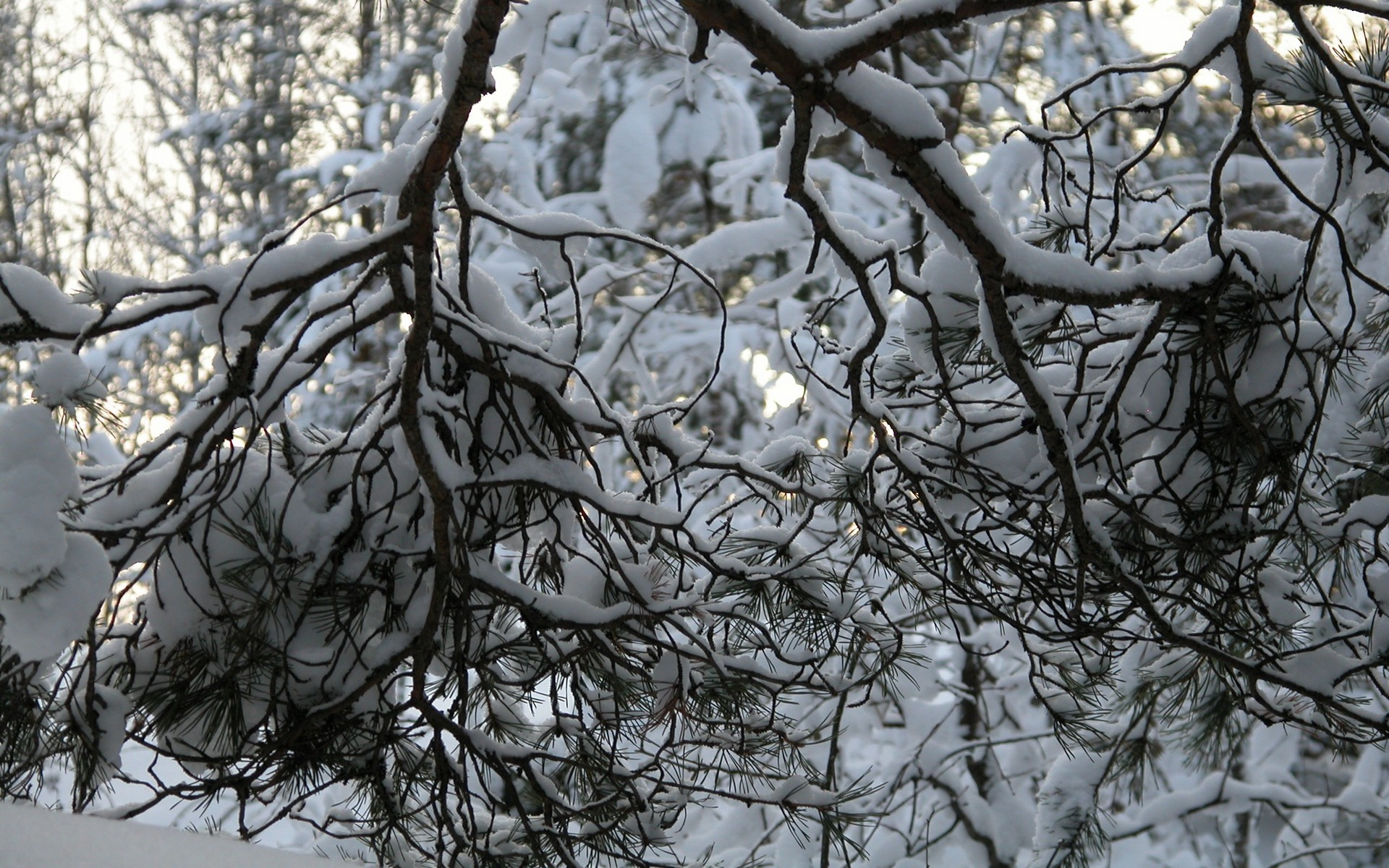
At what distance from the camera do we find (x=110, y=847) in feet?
3.11

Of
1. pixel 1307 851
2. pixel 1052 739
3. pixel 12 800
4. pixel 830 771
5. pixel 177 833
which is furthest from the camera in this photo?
pixel 1052 739

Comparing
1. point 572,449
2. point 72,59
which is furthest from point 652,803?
point 72,59

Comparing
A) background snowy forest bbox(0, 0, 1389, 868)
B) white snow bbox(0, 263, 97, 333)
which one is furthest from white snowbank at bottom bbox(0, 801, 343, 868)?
white snow bbox(0, 263, 97, 333)

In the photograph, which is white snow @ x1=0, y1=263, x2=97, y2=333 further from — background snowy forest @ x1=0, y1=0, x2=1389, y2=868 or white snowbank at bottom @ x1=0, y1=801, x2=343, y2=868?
white snowbank at bottom @ x1=0, y1=801, x2=343, y2=868

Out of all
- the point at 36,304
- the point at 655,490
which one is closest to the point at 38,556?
the point at 36,304

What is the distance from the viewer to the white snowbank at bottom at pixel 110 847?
885mm

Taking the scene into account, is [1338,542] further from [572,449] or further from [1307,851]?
[1307,851]

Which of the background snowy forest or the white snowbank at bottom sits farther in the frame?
the background snowy forest

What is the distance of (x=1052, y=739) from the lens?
450cm

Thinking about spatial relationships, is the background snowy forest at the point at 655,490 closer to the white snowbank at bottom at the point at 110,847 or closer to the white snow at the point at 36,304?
the white snow at the point at 36,304

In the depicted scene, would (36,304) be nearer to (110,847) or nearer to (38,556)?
(38,556)

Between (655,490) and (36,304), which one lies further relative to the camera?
(655,490)

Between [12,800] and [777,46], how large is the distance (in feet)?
4.82

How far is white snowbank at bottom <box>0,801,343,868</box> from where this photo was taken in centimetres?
89
